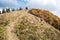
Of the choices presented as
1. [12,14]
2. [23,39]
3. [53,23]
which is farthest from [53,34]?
A: [12,14]

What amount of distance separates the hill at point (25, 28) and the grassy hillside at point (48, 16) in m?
1.10

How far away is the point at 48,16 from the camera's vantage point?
4516cm

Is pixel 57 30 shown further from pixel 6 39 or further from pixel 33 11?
pixel 6 39

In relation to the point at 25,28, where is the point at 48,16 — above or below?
above

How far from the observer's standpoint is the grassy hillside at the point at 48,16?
44.4m

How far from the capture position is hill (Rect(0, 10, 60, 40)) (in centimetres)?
3812

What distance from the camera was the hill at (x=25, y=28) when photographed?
38.1 m

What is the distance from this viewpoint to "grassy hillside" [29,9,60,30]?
4441 centimetres

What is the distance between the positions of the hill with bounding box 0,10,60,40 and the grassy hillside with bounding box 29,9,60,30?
1100 mm

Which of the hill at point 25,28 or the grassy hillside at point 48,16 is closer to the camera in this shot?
the hill at point 25,28

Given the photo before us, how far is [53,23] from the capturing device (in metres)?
44.4

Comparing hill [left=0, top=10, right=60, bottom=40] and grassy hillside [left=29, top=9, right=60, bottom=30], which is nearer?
hill [left=0, top=10, right=60, bottom=40]

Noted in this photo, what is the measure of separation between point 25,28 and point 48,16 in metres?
7.18

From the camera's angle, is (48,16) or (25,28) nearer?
(25,28)
